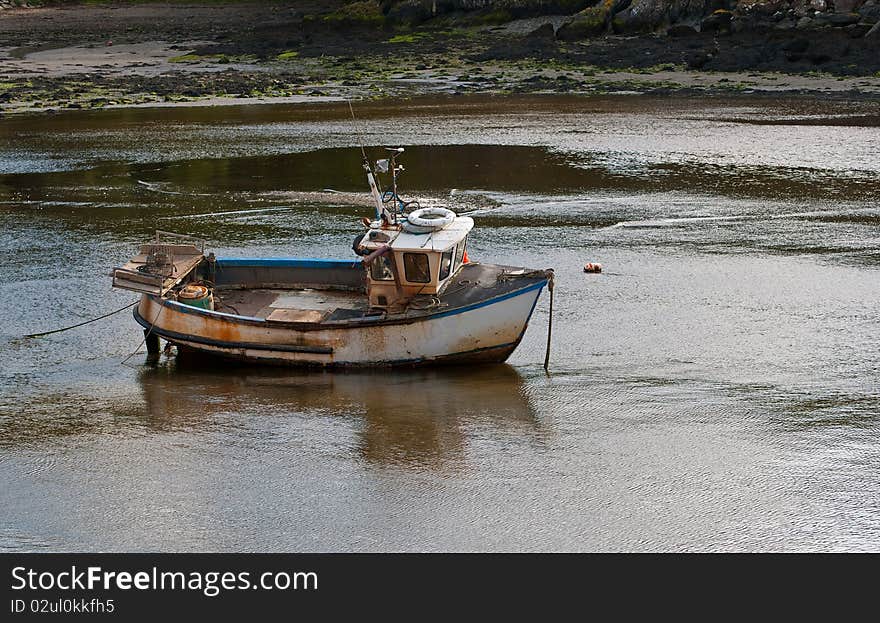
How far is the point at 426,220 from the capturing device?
52.7ft

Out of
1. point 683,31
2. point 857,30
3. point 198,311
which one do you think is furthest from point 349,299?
point 683,31

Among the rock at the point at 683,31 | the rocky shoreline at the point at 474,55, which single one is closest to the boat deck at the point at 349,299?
the rocky shoreline at the point at 474,55

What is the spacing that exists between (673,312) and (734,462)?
234 inches

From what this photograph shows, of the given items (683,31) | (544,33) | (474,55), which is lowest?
(474,55)

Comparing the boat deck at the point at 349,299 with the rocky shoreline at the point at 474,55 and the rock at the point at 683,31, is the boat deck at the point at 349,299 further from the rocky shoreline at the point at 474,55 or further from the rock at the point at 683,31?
the rock at the point at 683,31

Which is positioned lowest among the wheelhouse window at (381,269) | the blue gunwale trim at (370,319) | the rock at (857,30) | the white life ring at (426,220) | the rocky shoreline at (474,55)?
the rocky shoreline at (474,55)

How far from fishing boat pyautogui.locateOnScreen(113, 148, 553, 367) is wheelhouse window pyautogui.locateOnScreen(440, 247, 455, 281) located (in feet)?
0.07

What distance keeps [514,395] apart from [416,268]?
221 centimetres

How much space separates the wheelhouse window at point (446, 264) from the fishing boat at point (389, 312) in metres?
0.02

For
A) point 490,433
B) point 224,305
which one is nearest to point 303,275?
point 224,305

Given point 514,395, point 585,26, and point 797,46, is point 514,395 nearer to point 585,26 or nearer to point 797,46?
point 797,46

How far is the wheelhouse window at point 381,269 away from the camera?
52.0ft
